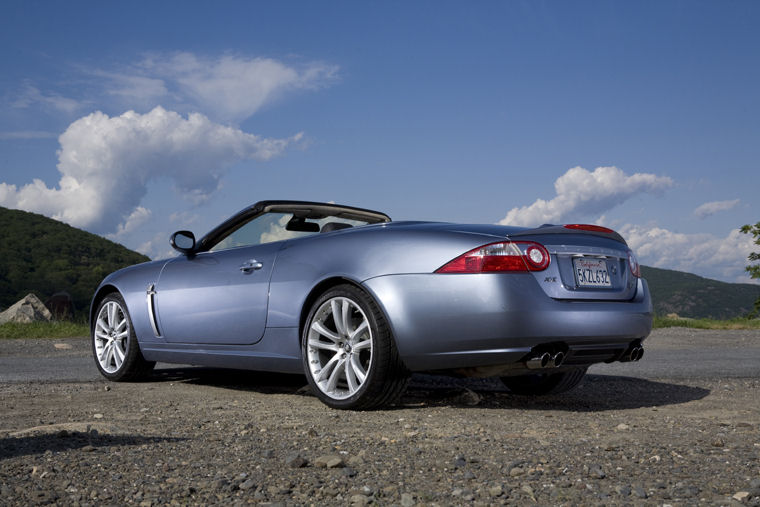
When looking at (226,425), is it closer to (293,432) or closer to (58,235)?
(293,432)

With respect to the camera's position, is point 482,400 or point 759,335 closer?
point 482,400

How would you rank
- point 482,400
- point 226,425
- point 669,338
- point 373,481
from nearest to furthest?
point 373,481
point 226,425
point 482,400
point 669,338

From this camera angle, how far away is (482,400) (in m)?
5.46

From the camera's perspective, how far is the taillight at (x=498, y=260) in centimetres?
434

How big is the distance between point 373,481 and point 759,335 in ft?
40.5

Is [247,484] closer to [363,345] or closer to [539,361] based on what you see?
[363,345]

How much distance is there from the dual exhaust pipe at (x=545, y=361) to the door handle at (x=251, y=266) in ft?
6.83

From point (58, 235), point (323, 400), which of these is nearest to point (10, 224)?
point (58, 235)

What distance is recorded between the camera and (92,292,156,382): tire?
6773 millimetres

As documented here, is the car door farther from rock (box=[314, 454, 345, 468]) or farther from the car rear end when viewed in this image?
rock (box=[314, 454, 345, 468])

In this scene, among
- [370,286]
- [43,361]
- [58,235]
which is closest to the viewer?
[370,286]

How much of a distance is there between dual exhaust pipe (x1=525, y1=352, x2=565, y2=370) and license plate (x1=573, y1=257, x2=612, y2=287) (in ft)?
1.54

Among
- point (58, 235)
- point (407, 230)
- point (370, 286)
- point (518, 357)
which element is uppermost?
point (58, 235)

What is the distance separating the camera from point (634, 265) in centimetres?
514
